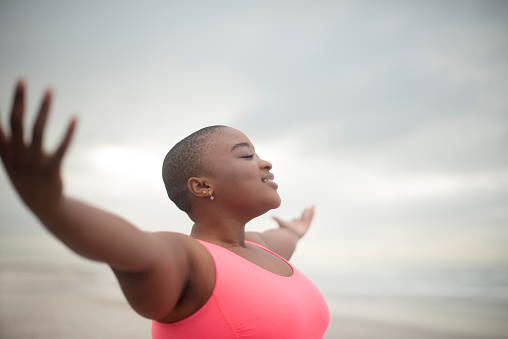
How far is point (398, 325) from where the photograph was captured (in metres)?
7.66

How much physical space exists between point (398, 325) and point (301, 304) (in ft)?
22.5

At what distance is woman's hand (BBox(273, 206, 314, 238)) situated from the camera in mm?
3277

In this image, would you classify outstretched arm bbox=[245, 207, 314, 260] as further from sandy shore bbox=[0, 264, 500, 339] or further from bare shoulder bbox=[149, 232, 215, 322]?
sandy shore bbox=[0, 264, 500, 339]

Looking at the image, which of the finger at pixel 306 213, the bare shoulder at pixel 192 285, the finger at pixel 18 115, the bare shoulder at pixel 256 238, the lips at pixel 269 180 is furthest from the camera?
the finger at pixel 306 213

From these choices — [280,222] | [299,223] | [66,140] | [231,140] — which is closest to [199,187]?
[231,140]

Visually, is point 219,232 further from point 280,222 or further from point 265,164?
point 280,222

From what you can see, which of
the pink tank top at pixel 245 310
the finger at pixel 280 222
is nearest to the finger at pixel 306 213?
the finger at pixel 280 222

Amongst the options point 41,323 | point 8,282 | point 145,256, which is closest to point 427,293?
point 41,323

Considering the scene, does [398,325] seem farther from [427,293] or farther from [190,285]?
[190,285]

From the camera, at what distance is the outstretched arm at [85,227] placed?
3.04ft

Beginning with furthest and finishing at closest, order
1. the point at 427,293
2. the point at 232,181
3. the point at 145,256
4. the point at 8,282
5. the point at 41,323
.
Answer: the point at 8,282
the point at 427,293
the point at 41,323
the point at 232,181
the point at 145,256

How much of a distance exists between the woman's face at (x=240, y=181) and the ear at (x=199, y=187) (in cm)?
3

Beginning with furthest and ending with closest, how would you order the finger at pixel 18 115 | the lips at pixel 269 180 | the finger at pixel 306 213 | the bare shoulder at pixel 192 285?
the finger at pixel 306 213, the lips at pixel 269 180, the bare shoulder at pixel 192 285, the finger at pixel 18 115

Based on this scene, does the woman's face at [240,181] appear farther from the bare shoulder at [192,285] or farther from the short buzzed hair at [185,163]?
the bare shoulder at [192,285]
